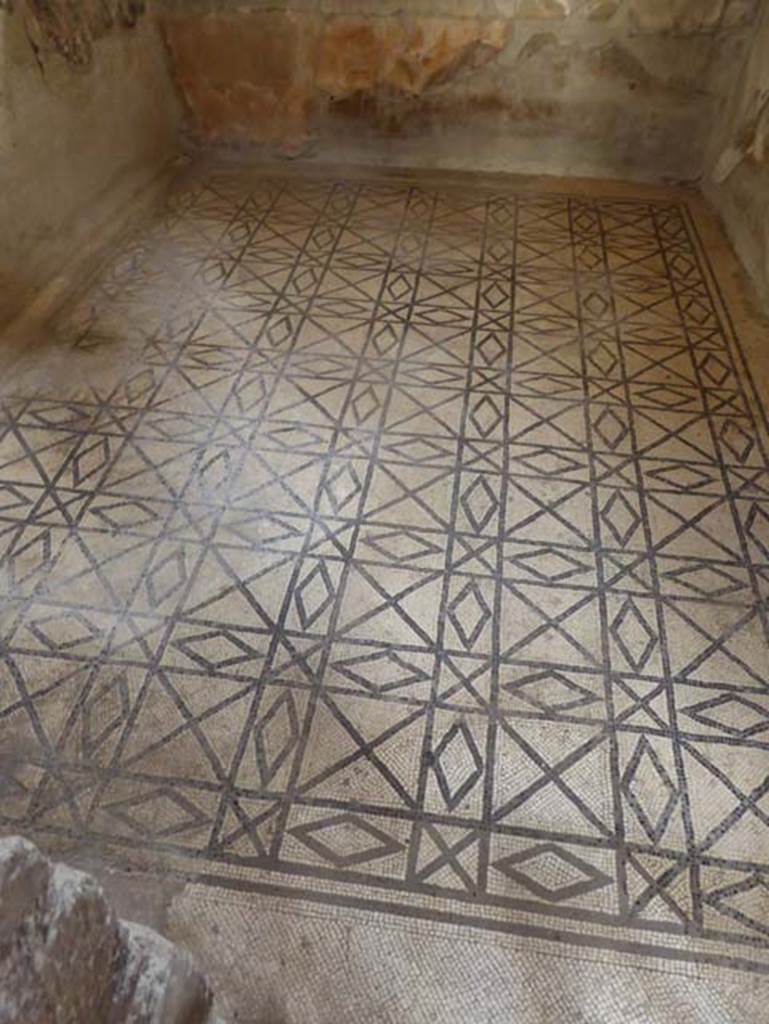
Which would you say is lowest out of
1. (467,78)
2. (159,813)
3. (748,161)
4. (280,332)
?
(159,813)

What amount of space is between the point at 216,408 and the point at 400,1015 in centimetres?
142

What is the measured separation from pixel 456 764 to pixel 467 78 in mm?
2605

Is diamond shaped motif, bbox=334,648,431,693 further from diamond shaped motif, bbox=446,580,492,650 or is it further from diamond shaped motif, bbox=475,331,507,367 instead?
diamond shaped motif, bbox=475,331,507,367

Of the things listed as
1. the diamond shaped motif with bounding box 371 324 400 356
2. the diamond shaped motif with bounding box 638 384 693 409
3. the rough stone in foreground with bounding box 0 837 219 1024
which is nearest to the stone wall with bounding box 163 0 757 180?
the diamond shaped motif with bounding box 371 324 400 356

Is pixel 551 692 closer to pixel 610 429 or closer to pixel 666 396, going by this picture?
pixel 610 429

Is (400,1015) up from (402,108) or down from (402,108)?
down

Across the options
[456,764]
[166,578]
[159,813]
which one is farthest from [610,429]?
[159,813]

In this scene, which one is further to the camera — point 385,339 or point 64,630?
point 385,339

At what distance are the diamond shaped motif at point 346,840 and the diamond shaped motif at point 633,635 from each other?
22.3 inches

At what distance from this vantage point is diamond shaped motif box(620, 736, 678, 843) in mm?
1284

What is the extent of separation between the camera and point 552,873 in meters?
1.23

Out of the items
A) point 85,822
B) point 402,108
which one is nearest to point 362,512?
point 85,822

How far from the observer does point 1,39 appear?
2109 millimetres

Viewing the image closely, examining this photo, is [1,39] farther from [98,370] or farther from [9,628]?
[9,628]
